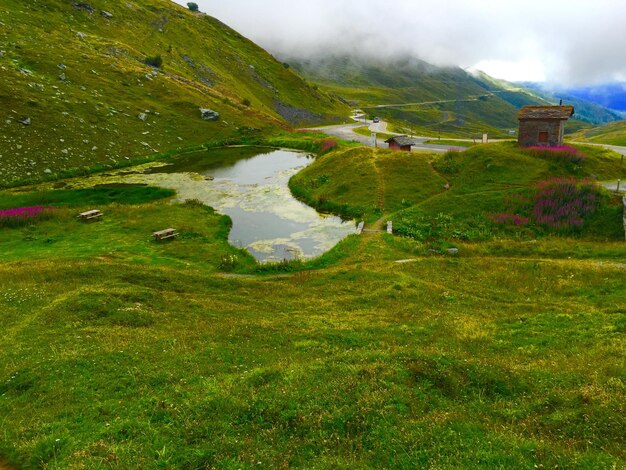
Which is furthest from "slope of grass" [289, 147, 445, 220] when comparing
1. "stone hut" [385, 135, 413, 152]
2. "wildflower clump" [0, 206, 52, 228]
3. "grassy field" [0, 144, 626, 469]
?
"wildflower clump" [0, 206, 52, 228]

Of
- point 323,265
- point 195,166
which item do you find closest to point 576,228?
point 323,265

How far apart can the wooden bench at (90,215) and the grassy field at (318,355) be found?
23.2ft

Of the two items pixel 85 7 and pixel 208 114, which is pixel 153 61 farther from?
pixel 208 114

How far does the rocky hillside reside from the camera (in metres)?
71.0

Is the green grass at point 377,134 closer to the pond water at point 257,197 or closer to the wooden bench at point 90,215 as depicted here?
the pond water at point 257,197

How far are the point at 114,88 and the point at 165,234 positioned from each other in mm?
75870

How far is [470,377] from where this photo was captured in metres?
15.3

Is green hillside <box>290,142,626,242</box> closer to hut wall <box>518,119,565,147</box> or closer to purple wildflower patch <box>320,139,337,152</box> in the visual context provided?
hut wall <box>518,119,565,147</box>

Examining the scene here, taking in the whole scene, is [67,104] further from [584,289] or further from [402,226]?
[584,289]

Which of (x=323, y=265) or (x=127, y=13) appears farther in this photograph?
(x=127, y=13)

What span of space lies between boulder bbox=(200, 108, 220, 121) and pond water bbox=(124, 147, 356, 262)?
1842 cm

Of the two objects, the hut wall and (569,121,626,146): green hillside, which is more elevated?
(569,121,626,146): green hillside

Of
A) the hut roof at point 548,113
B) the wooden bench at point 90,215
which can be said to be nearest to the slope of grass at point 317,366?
the wooden bench at point 90,215

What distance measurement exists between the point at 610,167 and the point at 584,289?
116 ft
